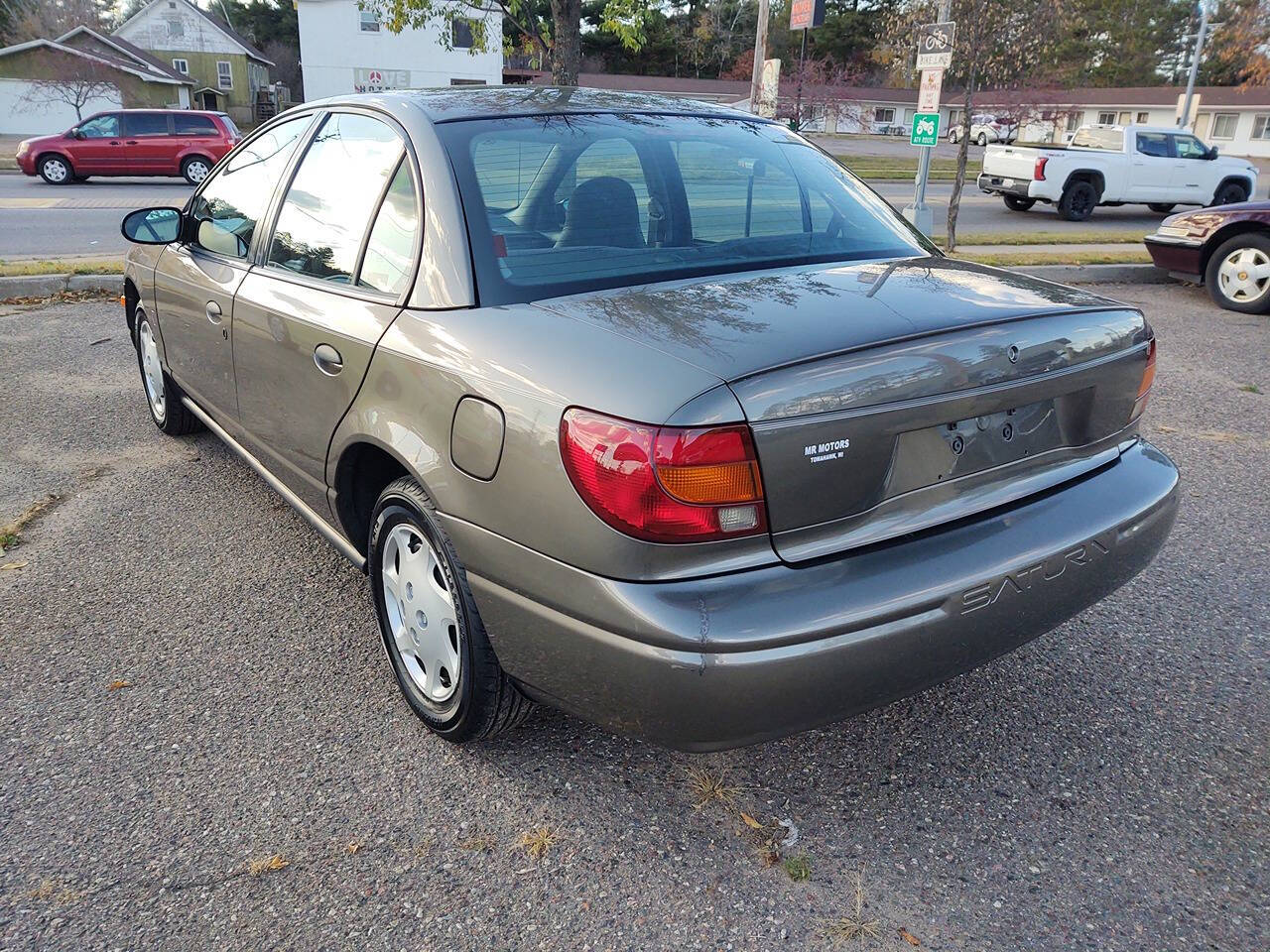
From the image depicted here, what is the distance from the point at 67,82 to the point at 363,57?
12.0m

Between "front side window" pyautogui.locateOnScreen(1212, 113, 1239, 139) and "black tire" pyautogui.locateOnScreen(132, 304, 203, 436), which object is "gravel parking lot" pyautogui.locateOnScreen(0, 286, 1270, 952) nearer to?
"black tire" pyautogui.locateOnScreen(132, 304, 203, 436)

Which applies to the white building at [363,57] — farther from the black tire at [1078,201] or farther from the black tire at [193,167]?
the black tire at [1078,201]

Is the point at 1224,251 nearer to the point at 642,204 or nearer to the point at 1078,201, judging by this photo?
the point at 642,204

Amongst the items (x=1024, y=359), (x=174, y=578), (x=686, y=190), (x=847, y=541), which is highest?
(x=686, y=190)

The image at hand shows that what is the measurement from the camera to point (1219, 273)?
937 cm

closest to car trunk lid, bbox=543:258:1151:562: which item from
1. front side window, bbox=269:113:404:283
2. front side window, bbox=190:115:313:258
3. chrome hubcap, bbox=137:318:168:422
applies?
front side window, bbox=269:113:404:283

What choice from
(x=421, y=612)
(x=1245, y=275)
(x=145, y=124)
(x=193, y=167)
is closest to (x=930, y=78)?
(x=1245, y=275)

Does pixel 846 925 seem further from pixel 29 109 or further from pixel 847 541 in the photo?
pixel 29 109

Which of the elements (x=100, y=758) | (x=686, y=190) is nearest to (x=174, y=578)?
(x=100, y=758)

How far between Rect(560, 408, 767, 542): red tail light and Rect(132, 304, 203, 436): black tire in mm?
3406

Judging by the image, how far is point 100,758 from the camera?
2688 mm

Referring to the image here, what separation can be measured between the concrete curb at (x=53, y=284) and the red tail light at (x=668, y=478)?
27.3 ft

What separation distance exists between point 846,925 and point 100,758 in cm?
200

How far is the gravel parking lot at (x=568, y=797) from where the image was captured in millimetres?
2168
